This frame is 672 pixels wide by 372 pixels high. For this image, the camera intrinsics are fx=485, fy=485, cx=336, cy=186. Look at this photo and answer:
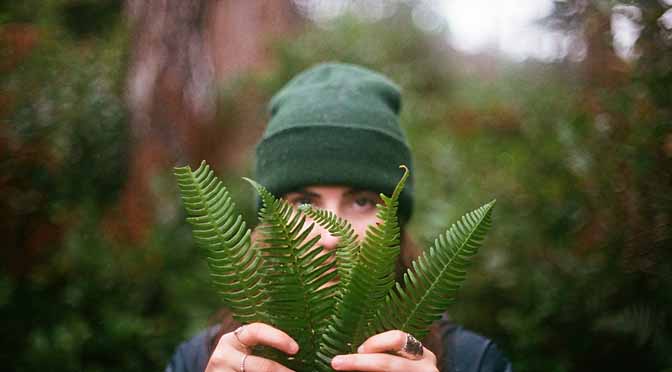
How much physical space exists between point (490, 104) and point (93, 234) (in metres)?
6.26

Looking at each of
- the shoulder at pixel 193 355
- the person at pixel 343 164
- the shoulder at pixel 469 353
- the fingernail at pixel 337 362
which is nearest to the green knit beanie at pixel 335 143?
the person at pixel 343 164

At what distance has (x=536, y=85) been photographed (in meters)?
3.68

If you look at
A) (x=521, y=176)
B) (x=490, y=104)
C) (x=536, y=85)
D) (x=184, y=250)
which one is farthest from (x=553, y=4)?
(x=490, y=104)

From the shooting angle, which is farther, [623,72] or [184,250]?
[184,250]

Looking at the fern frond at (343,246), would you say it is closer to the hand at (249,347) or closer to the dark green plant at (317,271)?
the dark green plant at (317,271)

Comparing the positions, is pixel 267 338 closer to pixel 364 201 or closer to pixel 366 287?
pixel 366 287

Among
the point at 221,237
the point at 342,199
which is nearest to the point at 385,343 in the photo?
the point at 221,237

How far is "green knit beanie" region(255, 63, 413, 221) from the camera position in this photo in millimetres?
1811

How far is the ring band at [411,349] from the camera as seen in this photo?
0.95 m

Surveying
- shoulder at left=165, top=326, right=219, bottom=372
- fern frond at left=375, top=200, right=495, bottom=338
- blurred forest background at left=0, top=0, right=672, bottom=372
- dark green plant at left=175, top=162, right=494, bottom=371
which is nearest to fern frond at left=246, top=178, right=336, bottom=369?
dark green plant at left=175, top=162, right=494, bottom=371

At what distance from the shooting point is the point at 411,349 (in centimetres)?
96

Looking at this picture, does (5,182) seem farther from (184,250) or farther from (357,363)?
(357,363)

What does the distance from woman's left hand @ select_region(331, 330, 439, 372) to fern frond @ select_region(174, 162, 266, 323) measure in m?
0.21

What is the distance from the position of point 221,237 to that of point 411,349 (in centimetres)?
43
